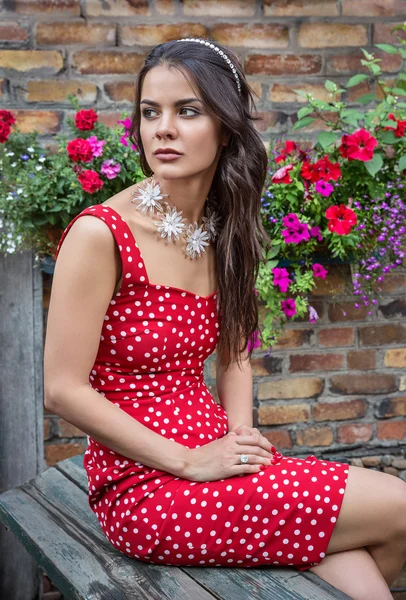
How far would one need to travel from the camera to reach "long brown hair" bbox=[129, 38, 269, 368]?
5.51ft

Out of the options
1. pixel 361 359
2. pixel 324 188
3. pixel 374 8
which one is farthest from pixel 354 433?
→ pixel 374 8

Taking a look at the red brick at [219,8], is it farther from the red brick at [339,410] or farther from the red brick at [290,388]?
the red brick at [339,410]

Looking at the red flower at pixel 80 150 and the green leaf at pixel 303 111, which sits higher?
the green leaf at pixel 303 111

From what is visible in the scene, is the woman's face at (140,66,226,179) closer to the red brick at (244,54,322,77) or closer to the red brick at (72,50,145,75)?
the red brick at (72,50,145,75)

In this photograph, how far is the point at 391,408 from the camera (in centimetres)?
288

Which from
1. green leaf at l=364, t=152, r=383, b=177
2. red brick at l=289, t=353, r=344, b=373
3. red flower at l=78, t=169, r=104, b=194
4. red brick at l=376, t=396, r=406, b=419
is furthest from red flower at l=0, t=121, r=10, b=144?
red brick at l=376, t=396, r=406, b=419

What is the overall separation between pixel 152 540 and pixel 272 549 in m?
0.24

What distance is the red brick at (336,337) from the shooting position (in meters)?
2.78

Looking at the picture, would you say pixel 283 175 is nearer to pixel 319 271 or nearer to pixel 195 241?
pixel 319 271

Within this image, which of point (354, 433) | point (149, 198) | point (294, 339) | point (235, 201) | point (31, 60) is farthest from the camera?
point (354, 433)

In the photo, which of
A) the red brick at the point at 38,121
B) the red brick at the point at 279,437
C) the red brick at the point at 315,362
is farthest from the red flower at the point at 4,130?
the red brick at the point at 279,437

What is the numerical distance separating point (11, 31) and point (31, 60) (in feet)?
0.35

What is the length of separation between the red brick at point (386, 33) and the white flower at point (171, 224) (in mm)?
1359

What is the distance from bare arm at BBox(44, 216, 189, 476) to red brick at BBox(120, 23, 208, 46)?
121 centimetres
